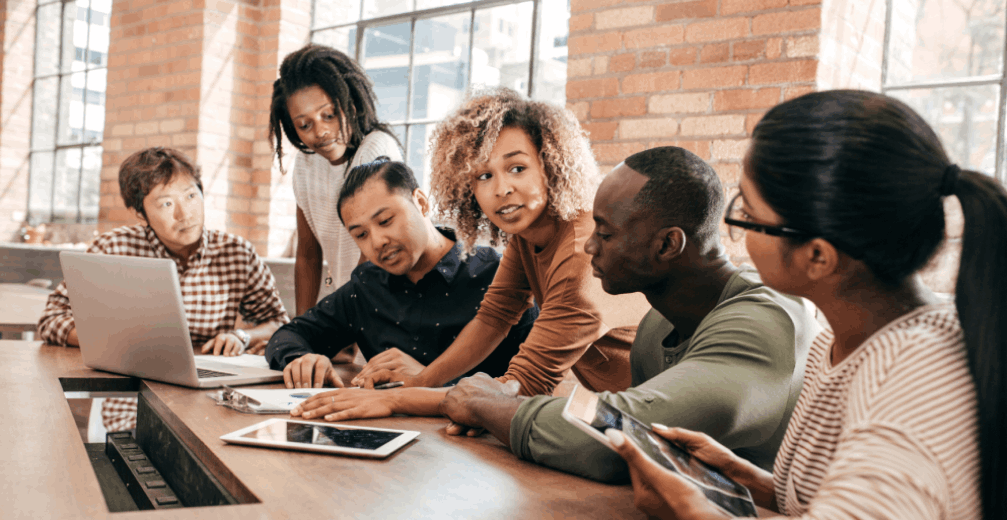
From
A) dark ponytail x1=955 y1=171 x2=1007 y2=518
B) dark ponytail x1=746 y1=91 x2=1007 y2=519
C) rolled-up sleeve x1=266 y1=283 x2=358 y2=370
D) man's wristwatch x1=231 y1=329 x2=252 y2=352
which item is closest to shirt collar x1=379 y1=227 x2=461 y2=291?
rolled-up sleeve x1=266 y1=283 x2=358 y2=370

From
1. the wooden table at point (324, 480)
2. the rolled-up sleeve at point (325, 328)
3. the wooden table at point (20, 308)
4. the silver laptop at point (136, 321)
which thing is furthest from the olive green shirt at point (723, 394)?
the wooden table at point (20, 308)

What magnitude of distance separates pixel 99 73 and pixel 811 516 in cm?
646

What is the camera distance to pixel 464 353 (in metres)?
1.60

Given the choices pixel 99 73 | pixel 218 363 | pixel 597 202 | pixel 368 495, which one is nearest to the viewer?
pixel 368 495

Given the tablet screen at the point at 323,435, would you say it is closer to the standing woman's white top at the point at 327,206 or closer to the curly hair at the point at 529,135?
the curly hair at the point at 529,135

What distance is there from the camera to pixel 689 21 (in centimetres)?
264

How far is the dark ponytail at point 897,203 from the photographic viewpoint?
0.60 metres

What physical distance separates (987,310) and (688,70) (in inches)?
85.4

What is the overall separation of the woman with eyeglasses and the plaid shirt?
1.75 metres

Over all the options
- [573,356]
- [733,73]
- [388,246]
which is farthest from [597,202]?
[733,73]

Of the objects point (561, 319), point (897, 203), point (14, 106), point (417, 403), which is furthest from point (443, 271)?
point (14, 106)

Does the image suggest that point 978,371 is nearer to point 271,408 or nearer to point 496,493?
point 496,493

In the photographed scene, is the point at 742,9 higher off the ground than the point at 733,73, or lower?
higher

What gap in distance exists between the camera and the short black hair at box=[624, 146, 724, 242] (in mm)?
1090
